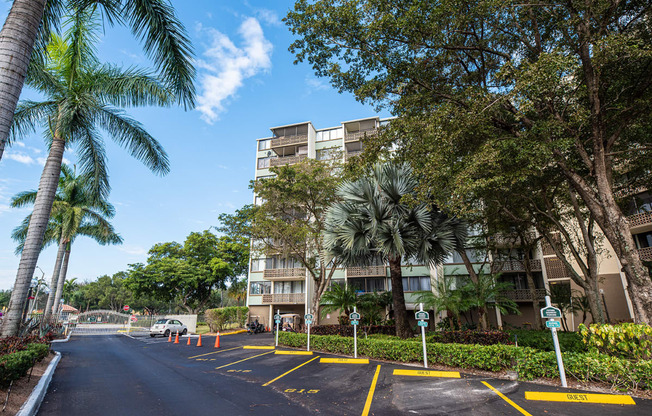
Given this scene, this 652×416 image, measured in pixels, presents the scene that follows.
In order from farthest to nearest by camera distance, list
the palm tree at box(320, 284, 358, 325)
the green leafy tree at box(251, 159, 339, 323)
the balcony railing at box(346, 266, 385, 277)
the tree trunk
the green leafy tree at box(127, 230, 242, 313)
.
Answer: the green leafy tree at box(127, 230, 242, 313) < the balcony railing at box(346, 266, 385, 277) < the green leafy tree at box(251, 159, 339, 323) < the palm tree at box(320, 284, 358, 325) < the tree trunk

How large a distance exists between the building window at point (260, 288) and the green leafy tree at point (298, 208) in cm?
1132

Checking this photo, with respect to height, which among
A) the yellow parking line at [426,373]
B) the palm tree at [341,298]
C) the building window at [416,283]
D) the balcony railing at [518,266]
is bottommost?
the yellow parking line at [426,373]

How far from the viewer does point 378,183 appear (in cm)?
1423

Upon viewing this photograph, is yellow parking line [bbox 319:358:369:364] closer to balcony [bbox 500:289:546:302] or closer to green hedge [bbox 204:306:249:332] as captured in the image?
balcony [bbox 500:289:546:302]

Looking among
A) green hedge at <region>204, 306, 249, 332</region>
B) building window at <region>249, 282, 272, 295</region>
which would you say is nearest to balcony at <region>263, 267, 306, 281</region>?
building window at <region>249, 282, 272, 295</region>

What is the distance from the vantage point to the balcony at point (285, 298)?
30.7m

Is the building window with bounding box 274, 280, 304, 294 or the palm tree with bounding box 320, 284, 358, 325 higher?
the building window with bounding box 274, 280, 304, 294

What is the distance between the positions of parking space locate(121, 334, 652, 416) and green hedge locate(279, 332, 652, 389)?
0.60m

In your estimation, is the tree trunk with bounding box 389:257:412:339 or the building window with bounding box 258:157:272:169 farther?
the building window with bounding box 258:157:272:169

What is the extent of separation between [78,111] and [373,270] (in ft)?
76.8

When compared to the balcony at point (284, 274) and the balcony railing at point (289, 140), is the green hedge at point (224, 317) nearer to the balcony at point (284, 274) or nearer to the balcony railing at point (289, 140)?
the balcony at point (284, 274)

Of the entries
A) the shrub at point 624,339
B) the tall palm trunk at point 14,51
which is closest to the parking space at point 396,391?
the shrub at point 624,339

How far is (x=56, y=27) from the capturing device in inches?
303

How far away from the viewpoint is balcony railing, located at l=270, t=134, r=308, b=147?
35781 millimetres
